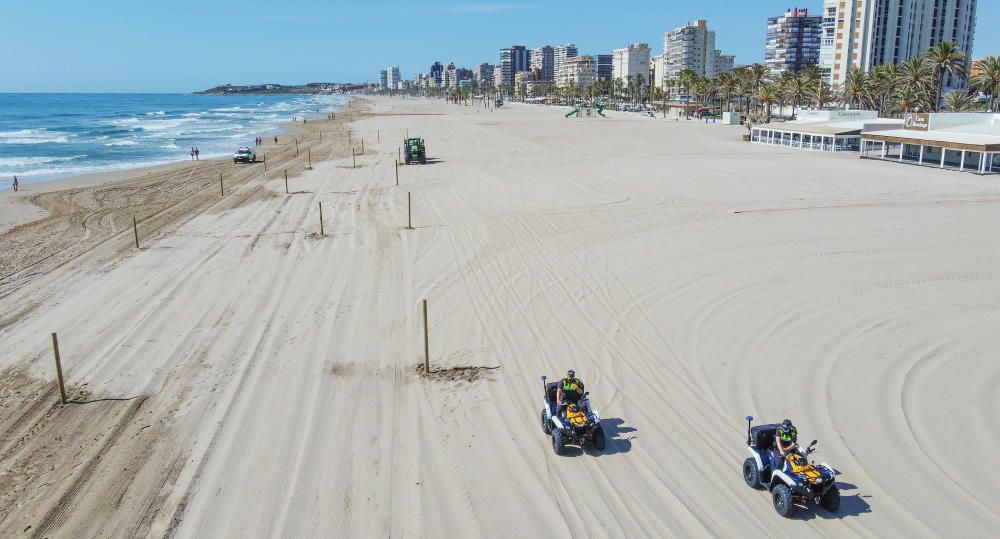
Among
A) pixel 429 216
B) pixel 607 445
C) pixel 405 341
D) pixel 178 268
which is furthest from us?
pixel 429 216

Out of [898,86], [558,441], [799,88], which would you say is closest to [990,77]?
[898,86]

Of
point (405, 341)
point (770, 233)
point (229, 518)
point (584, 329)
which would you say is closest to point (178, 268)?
point (405, 341)

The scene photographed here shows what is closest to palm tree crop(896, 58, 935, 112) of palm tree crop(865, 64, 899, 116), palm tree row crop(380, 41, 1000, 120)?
palm tree row crop(380, 41, 1000, 120)

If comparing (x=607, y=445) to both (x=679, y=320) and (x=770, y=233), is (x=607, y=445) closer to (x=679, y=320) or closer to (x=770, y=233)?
(x=679, y=320)

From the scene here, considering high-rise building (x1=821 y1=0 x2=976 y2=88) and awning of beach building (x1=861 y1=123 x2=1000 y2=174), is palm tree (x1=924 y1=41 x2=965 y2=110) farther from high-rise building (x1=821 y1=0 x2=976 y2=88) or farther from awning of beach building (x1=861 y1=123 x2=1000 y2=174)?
high-rise building (x1=821 y1=0 x2=976 y2=88)

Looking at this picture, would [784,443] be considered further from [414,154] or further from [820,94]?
[820,94]

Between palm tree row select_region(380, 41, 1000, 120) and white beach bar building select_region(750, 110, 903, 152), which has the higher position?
palm tree row select_region(380, 41, 1000, 120)
